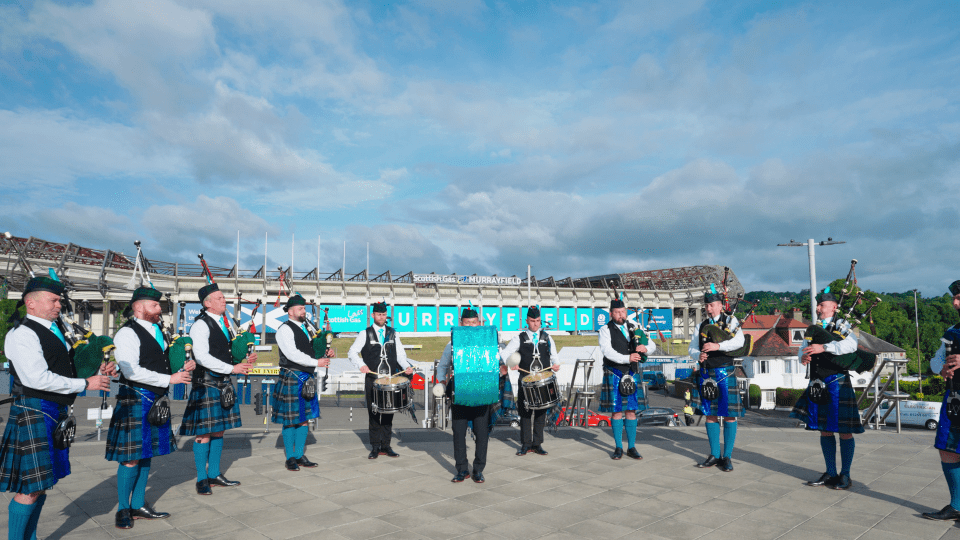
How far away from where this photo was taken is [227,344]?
584 centimetres

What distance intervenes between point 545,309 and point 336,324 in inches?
846

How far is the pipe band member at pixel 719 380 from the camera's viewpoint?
6363 mm

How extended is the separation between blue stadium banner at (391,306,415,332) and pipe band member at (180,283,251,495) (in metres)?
32.9

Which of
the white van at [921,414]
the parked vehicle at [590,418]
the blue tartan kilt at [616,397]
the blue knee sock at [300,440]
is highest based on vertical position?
the blue tartan kilt at [616,397]

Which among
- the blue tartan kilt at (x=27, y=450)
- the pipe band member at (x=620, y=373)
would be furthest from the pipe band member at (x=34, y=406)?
the pipe band member at (x=620, y=373)

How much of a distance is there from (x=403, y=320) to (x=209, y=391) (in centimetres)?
3482

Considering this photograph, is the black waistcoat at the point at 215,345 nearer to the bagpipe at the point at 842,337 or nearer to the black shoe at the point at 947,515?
Answer: the bagpipe at the point at 842,337

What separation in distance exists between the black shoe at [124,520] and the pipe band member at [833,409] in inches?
246

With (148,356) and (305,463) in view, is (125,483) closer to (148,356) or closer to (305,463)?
(148,356)

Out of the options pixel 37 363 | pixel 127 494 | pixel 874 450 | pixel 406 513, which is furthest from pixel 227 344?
pixel 874 450

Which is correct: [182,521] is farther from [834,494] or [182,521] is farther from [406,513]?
[834,494]

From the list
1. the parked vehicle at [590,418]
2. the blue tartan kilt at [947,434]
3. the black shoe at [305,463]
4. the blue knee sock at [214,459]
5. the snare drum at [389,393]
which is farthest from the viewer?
the parked vehicle at [590,418]

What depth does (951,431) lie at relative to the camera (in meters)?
4.66

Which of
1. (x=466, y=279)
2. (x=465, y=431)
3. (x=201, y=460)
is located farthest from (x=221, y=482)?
(x=466, y=279)
